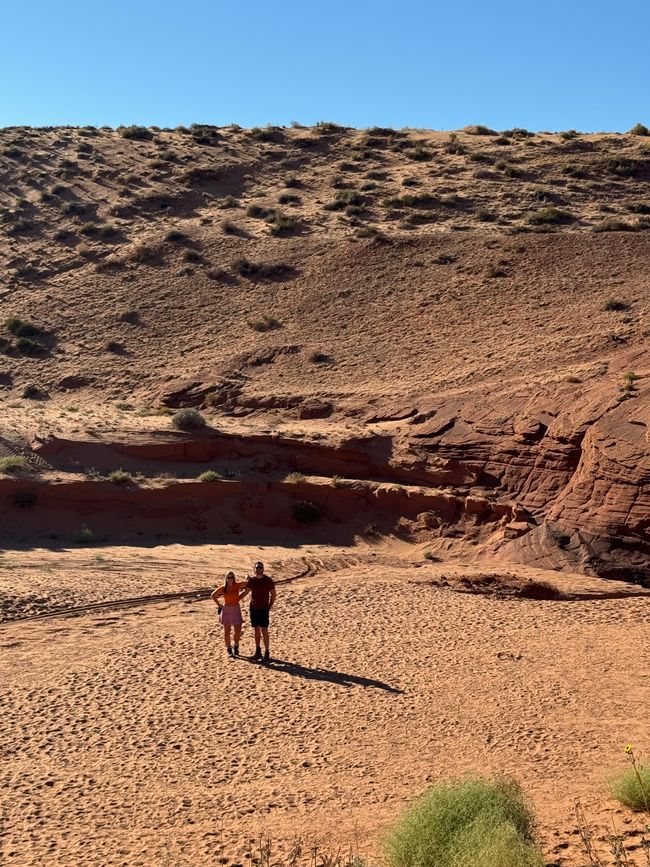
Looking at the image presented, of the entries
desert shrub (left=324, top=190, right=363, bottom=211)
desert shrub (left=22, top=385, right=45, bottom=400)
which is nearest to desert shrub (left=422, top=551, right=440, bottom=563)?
desert shrub (left=22, top=385, right=45, bottom=400)

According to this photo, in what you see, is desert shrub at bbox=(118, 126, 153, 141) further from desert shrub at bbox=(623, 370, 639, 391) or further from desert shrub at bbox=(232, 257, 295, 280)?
desert shrub at bbox=(623, 370, 639, 391)

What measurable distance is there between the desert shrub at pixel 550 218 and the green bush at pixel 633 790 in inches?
1230

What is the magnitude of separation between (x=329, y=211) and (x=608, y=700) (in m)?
32.9

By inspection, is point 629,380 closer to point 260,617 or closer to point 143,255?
point 260,617

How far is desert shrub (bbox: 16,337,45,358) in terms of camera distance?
32375 millimetres

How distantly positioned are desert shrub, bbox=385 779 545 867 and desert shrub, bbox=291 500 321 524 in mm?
13789

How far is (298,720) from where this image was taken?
10.0 m

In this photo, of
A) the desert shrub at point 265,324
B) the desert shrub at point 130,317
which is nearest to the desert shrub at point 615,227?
the desert shrub at point 265,324

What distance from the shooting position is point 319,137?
50.5 meters

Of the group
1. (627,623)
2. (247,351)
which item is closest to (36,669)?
(627,623)

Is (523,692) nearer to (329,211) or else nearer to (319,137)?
(329,211)

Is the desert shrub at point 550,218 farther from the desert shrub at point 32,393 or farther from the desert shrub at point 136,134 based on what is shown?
the desert shrub at point 136,134

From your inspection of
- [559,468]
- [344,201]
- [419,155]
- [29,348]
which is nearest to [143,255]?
[29,348]

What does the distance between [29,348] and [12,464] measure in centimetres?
1316
